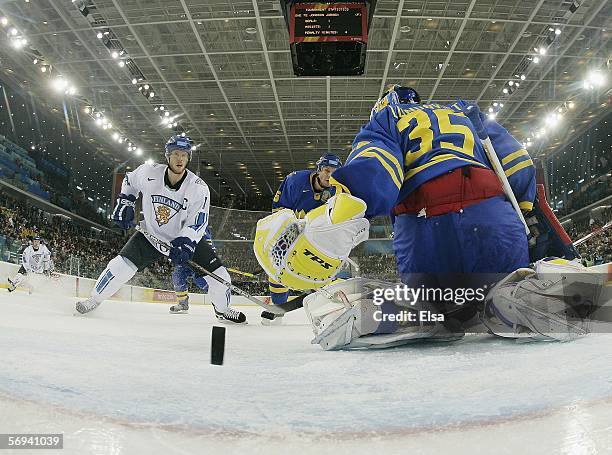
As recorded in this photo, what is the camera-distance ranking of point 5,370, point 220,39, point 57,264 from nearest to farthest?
point 5,370 < point 57,264 < point 220,39

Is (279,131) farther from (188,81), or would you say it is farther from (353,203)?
(353,203)

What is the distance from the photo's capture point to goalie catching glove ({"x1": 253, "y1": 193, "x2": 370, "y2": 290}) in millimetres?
968

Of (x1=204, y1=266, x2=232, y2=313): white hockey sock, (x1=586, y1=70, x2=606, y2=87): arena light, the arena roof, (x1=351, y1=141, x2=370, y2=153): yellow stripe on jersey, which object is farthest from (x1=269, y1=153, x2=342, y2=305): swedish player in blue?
(x1=586, y1=70, x2=606, y2=87): arena light

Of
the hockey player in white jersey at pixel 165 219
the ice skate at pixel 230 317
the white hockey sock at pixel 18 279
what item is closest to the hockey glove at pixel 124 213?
the hockey player in white jersey at pixel 165 219

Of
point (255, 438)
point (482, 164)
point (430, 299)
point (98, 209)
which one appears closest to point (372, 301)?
point (430, 299)

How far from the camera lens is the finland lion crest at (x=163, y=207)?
386 centimetres

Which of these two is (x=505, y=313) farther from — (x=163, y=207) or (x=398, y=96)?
(x=163, y=207)

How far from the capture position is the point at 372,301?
1169mm

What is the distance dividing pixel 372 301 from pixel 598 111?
1617 centimetres

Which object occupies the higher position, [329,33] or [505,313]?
[329,33]

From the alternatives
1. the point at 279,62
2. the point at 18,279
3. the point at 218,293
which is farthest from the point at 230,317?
the point at 279,62

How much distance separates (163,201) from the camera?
3.86 metres

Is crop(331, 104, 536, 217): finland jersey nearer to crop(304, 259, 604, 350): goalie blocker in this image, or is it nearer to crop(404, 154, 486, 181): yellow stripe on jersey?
crop(404, 154, 486, 181): yellow stripe on jersey

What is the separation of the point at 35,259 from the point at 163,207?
208 inches
